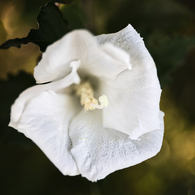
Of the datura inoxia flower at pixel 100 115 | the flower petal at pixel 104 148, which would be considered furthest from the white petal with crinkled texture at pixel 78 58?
the flower petal at pixel 104 148

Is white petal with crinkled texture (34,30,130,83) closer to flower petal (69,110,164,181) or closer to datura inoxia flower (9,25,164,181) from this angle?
datura inoxia flower (9,25,164,181)

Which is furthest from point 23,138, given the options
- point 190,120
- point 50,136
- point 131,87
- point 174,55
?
point 190,120

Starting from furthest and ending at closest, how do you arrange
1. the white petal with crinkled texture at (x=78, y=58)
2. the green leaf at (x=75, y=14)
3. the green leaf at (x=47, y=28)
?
the green leaf at (x=75, y=14) → the green leaf at (x=47, y=28) → the white petal with crinkled texture at (x=78, y=58)

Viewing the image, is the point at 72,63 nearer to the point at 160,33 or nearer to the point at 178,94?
the point at 160,33

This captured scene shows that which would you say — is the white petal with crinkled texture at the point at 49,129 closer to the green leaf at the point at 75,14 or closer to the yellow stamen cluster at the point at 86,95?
the yellow stamen cluster at the point at 86,95

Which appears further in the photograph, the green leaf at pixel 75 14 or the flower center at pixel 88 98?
the green leaf at pixel 75 14

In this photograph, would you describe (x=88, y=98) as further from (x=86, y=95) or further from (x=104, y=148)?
(x=104, y=148)

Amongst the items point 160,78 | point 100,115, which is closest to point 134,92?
point 100,115
